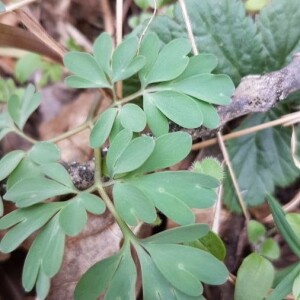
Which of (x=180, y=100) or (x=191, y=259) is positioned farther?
(x=180, y=100)

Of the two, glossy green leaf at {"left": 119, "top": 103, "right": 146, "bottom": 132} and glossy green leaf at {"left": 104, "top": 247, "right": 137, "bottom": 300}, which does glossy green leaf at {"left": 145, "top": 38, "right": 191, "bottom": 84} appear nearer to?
glossy green leaf at {"left": 119, "top": 103, "right": 146, "bottom": 132}

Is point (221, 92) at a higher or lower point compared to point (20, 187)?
lower

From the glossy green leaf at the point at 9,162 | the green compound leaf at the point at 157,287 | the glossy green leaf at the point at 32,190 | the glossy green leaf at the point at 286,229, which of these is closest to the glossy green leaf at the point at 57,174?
the glossy green leaf at the point at 32,190

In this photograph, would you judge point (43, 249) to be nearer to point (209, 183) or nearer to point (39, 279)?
point (39, 279)

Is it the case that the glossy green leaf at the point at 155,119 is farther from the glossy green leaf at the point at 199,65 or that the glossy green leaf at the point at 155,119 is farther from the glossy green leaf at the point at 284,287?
the glossy green leaf at the point at 284,287

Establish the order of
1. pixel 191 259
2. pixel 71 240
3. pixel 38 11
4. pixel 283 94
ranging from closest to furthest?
pixel 191 259
pixel 283 94
pixel 71 240
pixel 38 11

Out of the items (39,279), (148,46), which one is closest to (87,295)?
(39,279)
